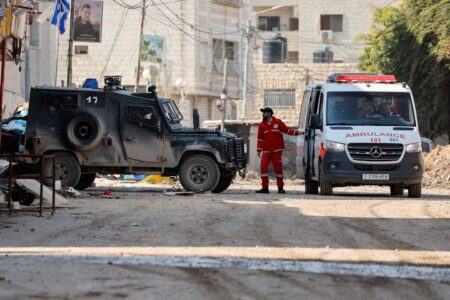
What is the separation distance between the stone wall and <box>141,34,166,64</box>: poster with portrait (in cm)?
1024

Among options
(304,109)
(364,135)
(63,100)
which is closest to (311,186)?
(304,109)

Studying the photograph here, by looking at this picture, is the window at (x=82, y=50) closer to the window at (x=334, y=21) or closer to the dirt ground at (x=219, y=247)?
the window at (x=334, y=21)

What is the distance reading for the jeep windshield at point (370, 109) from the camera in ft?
76.6

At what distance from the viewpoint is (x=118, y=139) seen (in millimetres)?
24359

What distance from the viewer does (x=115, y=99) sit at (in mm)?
24250

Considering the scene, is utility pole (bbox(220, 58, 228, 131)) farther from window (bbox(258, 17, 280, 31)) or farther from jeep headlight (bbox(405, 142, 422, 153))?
jeep headlight (bbox(405, 142, 422, 153))

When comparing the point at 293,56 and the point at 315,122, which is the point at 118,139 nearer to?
the point at 315,122

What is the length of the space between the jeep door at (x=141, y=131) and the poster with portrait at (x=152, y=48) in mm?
29374

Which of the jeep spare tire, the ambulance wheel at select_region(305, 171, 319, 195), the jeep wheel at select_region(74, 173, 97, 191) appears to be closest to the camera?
the jeep spare tire

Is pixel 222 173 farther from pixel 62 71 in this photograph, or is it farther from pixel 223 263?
pixel 62 71

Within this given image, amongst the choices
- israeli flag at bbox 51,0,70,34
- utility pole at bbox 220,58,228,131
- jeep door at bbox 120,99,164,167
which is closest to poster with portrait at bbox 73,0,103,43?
israeli flag at bbox 51,0,70,34

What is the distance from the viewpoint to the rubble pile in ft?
109

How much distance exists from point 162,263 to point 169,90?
46.0 meters

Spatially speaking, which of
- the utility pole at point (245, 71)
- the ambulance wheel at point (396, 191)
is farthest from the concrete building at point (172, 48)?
the ambulance wheel at point (396, 191)
